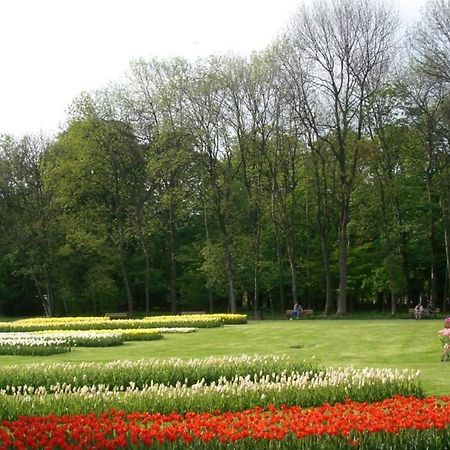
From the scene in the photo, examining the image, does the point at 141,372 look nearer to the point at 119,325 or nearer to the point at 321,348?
the point at 321,348

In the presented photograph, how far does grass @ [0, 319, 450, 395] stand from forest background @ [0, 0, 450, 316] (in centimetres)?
1342

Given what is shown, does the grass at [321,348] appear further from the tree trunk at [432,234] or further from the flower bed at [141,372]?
the tree trunk at [432,234]

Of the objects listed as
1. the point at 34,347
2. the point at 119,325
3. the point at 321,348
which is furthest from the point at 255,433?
the point at 119,325

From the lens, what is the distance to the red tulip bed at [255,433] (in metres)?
6.30

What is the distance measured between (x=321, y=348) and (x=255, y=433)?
12.9 m

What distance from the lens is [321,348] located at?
19250mm

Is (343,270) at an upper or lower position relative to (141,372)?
upper

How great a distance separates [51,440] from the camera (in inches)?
255

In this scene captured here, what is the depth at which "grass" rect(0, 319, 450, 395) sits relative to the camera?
51.3ft

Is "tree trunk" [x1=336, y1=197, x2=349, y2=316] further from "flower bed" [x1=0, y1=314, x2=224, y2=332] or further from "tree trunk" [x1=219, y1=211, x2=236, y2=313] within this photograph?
"flower bed" [x1=0, y1=314, x2=224, y2=332]

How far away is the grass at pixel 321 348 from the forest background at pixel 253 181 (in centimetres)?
1342

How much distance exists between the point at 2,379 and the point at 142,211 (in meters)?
35.5

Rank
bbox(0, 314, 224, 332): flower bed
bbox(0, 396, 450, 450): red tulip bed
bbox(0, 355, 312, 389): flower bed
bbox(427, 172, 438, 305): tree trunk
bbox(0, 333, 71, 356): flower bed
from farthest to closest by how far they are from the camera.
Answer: bbox(427, 172, 438, 305): tree trunk < bbox(0, 314, 224, 332): flower bed < bbox(0, 333, 71, 356): flower bed < bbox(0, 355, 312, 389): flower bed < bbox(0, 396, 450, 450): red tulip bed

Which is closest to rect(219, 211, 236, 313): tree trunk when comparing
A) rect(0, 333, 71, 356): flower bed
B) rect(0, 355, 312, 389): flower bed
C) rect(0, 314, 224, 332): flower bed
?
rect(0, 314, 224, 332): flower bed
